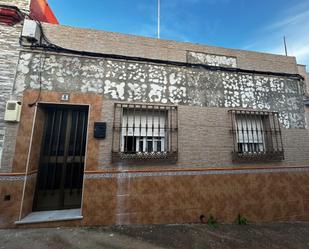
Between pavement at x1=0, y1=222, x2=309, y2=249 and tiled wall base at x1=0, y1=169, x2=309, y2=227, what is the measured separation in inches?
7.9

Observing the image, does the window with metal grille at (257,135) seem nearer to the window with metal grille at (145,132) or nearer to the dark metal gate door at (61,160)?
the window with metal grille at (145,132)

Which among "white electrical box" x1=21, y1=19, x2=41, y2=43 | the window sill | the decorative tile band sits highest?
"white electrical box" x1=21, y1=19, x2=41, y2=43

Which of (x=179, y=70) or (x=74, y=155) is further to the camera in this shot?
(x=179, y=70)

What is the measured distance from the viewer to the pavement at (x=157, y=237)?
8.57 feet

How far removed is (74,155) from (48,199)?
107 cm

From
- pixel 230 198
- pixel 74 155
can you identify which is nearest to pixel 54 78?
pixel 74 155

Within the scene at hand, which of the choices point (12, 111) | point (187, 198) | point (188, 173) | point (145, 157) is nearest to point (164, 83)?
point (145, 157)

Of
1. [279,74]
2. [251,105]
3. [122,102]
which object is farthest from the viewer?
[279,74]

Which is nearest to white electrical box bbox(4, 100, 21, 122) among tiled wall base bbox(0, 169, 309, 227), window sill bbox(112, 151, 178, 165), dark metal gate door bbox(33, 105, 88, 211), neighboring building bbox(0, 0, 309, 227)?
neighboring building bbox(0, 0, 309, 227)

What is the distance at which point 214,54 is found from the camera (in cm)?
453

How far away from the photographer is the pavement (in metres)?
2.61

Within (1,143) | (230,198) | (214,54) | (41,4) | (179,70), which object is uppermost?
(41,4)

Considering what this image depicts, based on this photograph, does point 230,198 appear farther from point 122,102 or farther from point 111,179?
point 122,102

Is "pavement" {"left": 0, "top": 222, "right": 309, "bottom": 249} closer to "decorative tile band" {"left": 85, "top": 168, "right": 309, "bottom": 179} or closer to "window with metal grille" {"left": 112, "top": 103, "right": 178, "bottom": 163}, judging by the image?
"decorative tile band" {"left": 85, "top": 168, "right": 309, "bottom": 179}
